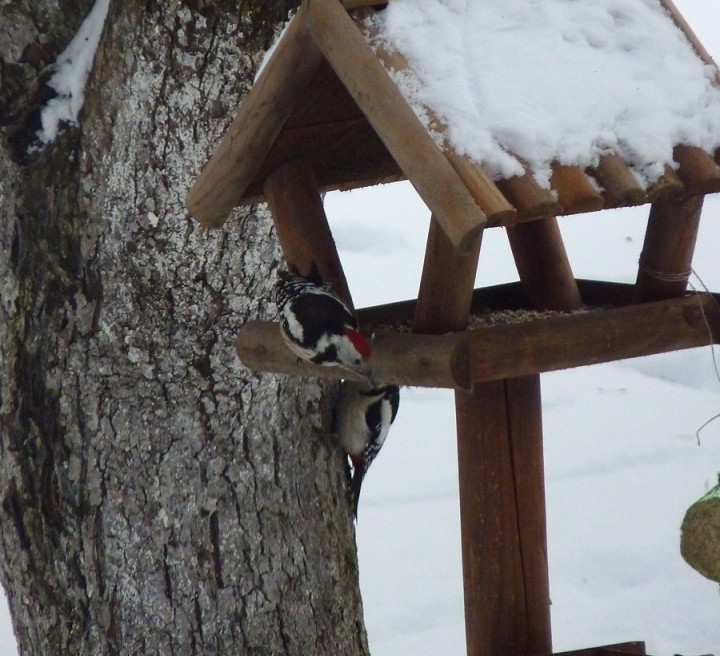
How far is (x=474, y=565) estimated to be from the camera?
6.72ft

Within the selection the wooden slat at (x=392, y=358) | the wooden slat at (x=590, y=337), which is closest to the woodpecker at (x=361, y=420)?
the wooden slat at (x=392, y=358)

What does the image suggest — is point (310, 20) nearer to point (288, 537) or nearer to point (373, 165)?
point (373, 165)

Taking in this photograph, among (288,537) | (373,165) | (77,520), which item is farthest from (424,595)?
(373,165)

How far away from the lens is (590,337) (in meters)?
1.81

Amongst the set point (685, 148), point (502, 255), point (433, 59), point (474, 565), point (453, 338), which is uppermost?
point (502, 255)

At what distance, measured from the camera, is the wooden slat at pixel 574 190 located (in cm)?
150

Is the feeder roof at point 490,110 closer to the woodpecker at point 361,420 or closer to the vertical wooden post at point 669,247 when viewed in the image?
the vertical wooden post at point 669,247

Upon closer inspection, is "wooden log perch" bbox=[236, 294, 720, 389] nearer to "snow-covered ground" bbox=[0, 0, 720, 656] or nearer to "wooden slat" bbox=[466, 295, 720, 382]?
"wooden slat" bbox=[466, 295, 720, 382]

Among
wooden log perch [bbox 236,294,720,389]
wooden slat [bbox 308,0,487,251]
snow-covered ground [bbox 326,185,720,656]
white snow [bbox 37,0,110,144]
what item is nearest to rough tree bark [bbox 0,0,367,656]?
white snow [bbox 37,0,110,144]

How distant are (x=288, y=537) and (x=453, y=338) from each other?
1039 millimetres

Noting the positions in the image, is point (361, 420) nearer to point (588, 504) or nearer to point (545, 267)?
point (545, 267)

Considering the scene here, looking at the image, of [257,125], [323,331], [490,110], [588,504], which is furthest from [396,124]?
[588,504]

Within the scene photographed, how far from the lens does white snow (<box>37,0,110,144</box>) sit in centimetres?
237

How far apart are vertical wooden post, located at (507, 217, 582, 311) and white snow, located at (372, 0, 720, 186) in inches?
23.3
